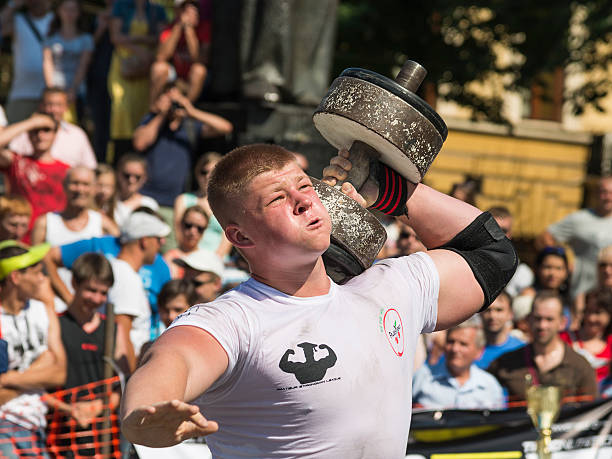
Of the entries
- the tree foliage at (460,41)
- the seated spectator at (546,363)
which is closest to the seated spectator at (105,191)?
the seated spectator at (546,363)

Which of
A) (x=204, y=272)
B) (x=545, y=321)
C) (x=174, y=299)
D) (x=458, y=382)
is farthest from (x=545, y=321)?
(x=174, y=299)

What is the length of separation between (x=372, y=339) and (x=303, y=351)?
9.1 inches

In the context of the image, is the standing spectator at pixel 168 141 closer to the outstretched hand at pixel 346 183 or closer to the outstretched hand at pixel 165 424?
the outstretched hand at pixel 346 183

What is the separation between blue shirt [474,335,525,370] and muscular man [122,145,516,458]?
12.4ft

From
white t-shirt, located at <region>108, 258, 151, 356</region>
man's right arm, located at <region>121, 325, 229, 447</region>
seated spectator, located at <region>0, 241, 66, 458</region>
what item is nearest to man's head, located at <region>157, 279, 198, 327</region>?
white t-shirt, located at <region>108, 258, 151, 356</region>

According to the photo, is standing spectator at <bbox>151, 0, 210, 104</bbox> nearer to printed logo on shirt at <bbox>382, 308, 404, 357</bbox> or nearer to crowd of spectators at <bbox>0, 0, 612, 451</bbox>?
crowd of spectators at <bbox>0, 0, 612, 451</bbox>

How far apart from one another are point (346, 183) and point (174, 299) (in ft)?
10.6

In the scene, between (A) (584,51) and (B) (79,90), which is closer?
(B) (79,90)

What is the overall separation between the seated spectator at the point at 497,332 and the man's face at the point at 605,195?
85.8 inches

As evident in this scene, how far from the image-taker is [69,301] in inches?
248

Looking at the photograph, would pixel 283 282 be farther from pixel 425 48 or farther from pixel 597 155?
pixel 597 155

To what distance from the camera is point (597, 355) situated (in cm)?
689

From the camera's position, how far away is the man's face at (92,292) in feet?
19.5

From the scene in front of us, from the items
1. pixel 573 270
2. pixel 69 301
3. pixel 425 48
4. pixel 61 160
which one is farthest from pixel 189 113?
pixel 425 48
